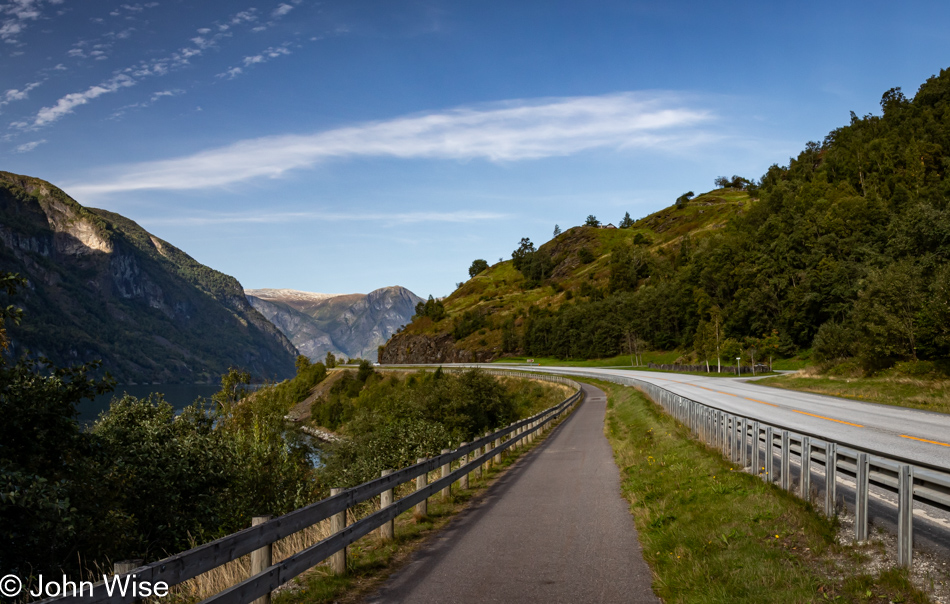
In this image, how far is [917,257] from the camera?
222ft

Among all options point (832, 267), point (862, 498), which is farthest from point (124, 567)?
point (832, 267)

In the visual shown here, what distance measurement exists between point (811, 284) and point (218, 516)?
92.2 metres

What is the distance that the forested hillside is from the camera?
40.3 metres

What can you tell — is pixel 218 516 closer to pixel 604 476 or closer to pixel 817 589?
pixel 604 476

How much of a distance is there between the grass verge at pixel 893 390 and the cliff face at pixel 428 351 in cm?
12303

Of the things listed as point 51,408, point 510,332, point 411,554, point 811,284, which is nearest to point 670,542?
point 411,554

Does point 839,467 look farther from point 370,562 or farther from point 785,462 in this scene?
point 370,562

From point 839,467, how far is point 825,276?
90738 mm

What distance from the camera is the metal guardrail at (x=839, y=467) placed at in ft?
19.5

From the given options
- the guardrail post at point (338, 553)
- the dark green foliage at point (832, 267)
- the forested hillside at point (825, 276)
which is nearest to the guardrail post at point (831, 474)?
the guardrail post at point (338, 553)

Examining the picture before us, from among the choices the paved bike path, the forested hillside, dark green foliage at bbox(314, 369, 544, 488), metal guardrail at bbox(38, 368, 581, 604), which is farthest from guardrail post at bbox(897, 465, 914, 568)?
the forested hillside

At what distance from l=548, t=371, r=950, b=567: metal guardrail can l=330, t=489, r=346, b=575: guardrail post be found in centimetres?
577

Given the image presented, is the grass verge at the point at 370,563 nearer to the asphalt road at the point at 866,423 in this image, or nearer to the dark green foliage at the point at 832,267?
the asphalt road at the point at 866,423

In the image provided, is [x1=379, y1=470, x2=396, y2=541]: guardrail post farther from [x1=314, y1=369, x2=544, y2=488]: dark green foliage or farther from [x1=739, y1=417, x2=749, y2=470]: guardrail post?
[x1=314, y1=369, x2=544, y2=488]: dark green foliage
